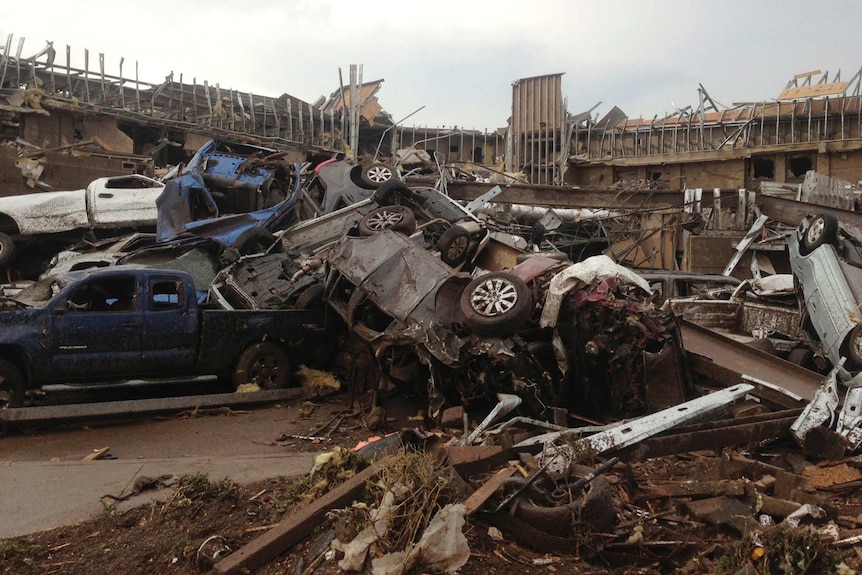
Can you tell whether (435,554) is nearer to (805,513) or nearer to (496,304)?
(805,513)

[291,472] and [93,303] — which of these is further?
[93,303]

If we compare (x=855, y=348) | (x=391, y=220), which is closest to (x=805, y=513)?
(x=855, y=348)

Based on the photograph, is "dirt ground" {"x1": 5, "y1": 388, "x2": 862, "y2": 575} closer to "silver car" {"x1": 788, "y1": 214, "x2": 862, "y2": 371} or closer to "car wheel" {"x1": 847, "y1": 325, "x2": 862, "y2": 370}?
"car wheel" {"x1": 847, "y1": 325, "x2": 862, "y2": 370}

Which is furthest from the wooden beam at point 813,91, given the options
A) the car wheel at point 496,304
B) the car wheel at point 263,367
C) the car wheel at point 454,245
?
the car wheel at point 263,367

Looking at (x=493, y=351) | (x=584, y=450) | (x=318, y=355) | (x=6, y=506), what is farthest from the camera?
(x=318, y=355)

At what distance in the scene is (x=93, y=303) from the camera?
805 centimetres

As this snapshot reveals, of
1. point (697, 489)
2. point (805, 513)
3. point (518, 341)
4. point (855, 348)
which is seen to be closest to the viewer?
point (805, 513)

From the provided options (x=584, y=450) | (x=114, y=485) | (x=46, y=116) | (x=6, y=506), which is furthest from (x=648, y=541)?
(x=46, y=116)

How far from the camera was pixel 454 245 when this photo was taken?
1022 cm

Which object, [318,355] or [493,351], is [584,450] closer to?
[493,351]

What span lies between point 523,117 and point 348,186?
640 inches

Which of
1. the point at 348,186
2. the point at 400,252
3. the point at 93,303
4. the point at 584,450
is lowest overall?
the point at 584,450

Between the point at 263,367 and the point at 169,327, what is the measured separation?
1.39 metres

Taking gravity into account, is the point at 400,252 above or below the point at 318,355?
above
